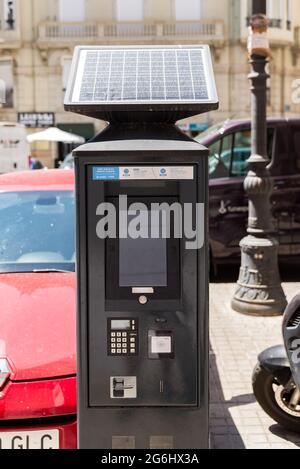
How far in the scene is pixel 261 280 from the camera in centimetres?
668

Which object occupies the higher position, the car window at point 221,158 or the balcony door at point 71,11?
the balcony door at point 71,11

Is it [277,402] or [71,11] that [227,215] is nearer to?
[277,402]

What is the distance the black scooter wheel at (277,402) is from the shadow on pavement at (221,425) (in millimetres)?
276

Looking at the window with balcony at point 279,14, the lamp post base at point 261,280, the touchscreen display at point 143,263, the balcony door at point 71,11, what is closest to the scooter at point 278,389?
the touchscreen display at point 143,263

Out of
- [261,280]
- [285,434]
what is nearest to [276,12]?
[261,280]

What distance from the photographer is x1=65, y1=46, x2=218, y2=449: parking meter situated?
9.16 feet

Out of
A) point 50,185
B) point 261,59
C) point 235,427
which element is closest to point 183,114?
point 50,185

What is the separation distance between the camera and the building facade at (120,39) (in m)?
27.3

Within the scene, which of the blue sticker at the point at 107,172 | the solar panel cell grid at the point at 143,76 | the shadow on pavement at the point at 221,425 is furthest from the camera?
the shadow on pavement at the point at 221,425

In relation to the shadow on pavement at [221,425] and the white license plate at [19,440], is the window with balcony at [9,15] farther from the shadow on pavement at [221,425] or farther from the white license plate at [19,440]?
the white license plate at [19,440]

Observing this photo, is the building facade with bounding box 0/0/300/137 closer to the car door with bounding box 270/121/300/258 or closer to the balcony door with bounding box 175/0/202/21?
the balcony door with bounding box 175/0/202/21

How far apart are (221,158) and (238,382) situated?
431 centimetres

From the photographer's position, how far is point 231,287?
835 cm

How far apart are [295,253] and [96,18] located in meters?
21.5
